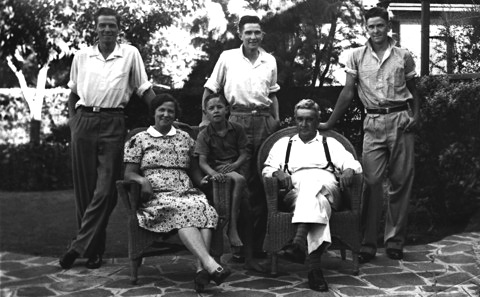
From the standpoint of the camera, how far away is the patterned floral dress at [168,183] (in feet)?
13.8

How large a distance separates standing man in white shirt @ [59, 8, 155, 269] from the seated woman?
35cm

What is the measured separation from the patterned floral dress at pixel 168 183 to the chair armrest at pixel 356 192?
98cm

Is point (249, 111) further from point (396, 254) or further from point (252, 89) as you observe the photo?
point (396, 254)

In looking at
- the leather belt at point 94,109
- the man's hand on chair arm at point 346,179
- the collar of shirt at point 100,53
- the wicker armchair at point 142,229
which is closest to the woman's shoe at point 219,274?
the wicker armchair at point 142,229

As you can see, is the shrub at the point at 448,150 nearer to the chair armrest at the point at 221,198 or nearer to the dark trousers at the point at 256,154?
the dark trousers at the point at 256,154

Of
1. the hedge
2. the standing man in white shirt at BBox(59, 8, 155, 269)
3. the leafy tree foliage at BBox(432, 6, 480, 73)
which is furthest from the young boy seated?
the leafy tree foliage at BBox(432, 6, 480, 73)

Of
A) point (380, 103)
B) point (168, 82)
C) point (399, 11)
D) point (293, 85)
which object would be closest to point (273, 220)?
point (380, 103)

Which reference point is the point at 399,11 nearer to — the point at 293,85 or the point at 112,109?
the point at 293,85

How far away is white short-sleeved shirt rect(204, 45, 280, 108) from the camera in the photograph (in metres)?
4.80

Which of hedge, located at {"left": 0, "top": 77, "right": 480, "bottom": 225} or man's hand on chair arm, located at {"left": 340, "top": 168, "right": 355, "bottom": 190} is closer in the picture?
man's hand on chair arm, located at {"left": 340, "top": 168, "right": 355, "bottom": 190}

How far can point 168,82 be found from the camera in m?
7.84

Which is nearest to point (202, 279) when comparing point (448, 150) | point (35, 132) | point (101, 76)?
point (101, 76)

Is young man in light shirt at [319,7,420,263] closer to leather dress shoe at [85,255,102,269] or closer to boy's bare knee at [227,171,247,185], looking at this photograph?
boy's bare knee at [227,171,247,185]

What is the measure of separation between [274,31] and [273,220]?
11.2 ft
